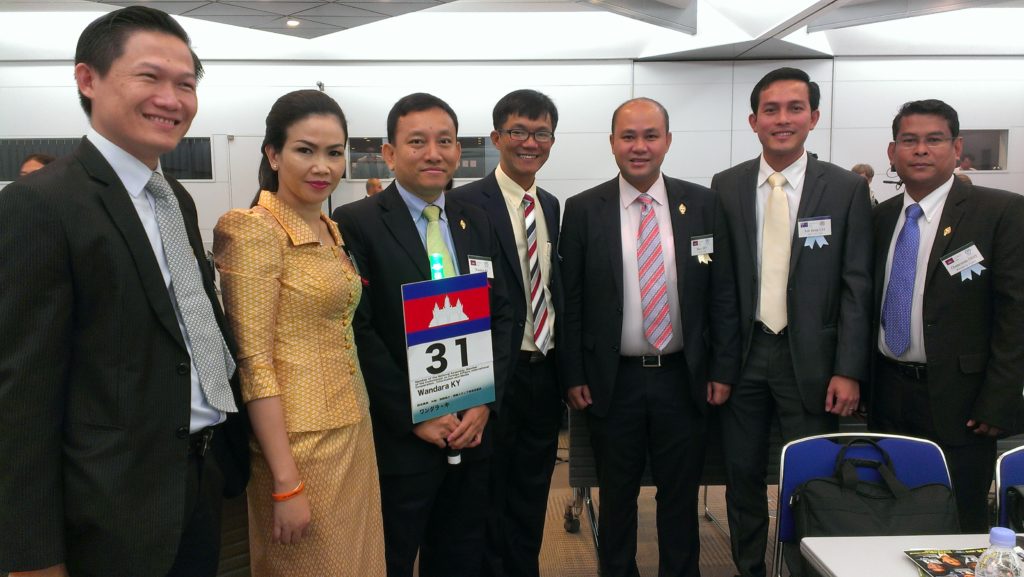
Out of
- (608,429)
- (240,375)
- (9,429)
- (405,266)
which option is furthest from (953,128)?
(9,429)

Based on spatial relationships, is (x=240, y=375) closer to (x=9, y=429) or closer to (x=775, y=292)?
(x=9, y=429)

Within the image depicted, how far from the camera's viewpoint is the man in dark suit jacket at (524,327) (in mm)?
2680

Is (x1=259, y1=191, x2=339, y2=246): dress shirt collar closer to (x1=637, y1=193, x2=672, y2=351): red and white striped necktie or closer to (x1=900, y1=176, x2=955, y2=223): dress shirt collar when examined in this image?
(x1=637, y1=193, x2=672, y2=351): red and white striped necktie

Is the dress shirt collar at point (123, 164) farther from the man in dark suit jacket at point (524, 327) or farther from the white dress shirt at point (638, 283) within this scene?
the white dress shirt at point (638, 283)

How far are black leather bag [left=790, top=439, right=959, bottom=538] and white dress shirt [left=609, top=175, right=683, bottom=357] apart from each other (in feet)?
2.65

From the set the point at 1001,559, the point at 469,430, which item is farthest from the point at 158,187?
the point at 1001,559

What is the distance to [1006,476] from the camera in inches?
79.2

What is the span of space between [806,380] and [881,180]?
6.74 metres

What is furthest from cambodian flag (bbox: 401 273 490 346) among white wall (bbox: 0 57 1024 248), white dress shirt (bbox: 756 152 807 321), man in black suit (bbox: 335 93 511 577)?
white wall (bbox: 0 57 1024 248)

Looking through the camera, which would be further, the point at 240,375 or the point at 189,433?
the point at 240,375

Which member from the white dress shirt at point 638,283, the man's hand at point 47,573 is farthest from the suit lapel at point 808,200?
the man's hand at point 47,573

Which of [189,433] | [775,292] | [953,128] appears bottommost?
[189,433]

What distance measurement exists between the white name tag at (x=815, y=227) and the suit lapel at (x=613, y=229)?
0.73 m

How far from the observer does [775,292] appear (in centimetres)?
261
